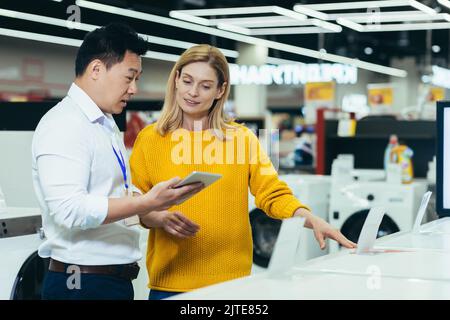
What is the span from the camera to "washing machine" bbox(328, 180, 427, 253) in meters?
5.84

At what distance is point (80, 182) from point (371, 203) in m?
4.40

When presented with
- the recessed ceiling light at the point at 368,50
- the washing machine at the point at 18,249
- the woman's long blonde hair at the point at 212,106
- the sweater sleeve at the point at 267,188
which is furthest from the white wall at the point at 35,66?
the sweater sleeve at the point at 267,188

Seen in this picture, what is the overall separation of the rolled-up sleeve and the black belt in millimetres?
139

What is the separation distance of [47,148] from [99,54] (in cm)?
32

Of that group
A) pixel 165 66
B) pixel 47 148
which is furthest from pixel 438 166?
pixel 165 66

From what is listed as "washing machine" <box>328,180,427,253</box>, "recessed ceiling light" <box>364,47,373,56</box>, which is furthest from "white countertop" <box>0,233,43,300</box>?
"recessed ceiling light" <box>364,47,373,56</box>

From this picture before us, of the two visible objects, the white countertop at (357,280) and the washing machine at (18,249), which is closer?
the white countertop at (357,280)

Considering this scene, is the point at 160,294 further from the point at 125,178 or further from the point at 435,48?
the point at 435,48

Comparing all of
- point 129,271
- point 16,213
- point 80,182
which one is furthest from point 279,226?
point 80,182

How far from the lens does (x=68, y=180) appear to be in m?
1.88

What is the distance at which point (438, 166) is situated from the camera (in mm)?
2959

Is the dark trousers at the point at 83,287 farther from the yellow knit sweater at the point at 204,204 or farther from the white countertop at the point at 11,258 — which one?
the white countertop at the point at 11,258

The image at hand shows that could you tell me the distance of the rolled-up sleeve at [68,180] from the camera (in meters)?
1.87

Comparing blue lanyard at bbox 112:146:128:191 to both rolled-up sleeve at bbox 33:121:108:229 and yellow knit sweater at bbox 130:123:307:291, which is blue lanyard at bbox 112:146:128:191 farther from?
yellow knit sweater at bbox 130:123:307:291
